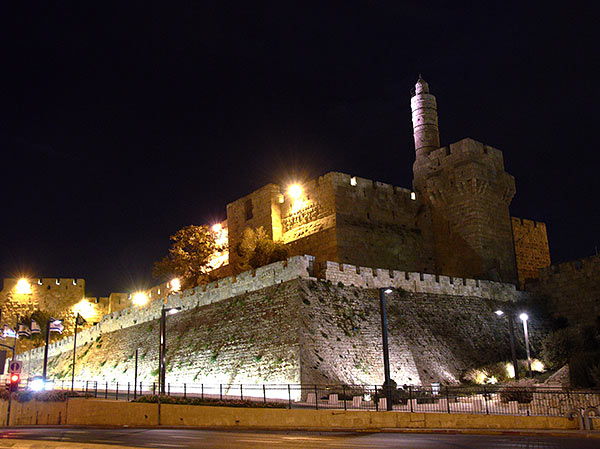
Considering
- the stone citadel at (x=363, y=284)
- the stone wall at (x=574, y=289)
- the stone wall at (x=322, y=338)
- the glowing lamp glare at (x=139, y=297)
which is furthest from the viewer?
the glowing lamp glare at (x=139, y=297)

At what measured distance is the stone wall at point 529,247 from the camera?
130 feet

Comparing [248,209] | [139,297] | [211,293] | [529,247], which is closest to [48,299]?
[139,297]

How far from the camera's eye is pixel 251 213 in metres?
42.1

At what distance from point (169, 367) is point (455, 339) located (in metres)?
12.4

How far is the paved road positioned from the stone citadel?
586 cm

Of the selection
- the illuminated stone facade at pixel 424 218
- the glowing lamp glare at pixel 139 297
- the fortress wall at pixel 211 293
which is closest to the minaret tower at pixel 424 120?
the illuminated stone facade at pixel 424 218

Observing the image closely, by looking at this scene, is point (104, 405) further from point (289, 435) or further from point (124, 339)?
point (124, 339)

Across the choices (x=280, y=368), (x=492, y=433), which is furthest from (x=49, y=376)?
(x=492, y=433)

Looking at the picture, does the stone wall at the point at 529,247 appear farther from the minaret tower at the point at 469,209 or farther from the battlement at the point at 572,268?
the battlement at the point at 572,268

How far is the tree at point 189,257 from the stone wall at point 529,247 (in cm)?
1903

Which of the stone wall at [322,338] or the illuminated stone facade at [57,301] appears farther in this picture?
the illuminated stone facade at [57,301]

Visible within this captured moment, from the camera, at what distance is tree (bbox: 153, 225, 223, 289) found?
43.9 meters

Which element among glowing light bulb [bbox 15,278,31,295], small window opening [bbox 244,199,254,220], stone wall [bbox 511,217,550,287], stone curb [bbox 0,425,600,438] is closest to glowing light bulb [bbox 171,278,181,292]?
small window opening [bbox 244,199,254,220]

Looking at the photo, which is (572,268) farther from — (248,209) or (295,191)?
(248,209)
